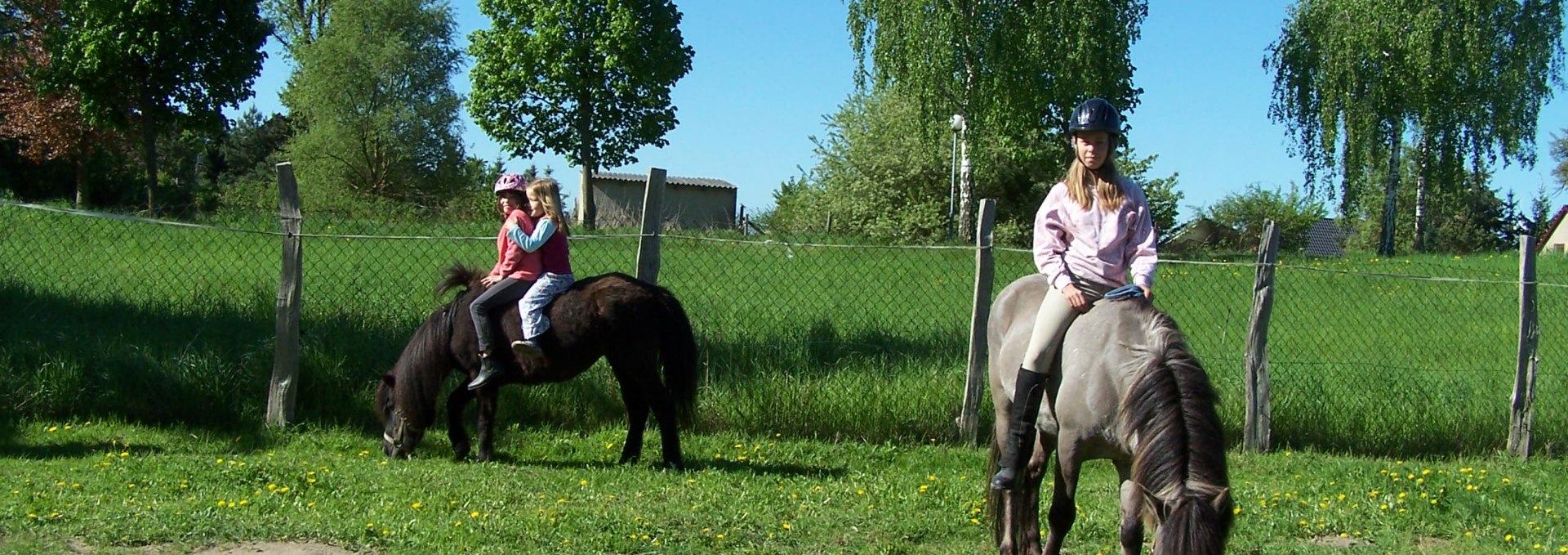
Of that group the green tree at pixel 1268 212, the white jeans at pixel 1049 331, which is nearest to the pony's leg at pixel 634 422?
the white jeans at pixel 1049 331

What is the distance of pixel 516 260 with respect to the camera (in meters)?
6.96

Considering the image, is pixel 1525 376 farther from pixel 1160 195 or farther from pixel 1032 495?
pixel 1160 195

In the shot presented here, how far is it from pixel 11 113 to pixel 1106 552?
29.3 m

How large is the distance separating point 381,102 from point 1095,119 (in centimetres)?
3595

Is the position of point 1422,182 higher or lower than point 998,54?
lower

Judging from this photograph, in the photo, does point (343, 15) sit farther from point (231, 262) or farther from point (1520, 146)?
point (1520, 146)

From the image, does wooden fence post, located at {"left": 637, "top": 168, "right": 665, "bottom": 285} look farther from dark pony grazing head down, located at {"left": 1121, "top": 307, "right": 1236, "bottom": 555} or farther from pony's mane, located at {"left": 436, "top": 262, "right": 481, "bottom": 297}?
dark pony grazing head down, located at {"left": 1121, "top": 307, "right": 1236, "bottom": 555}

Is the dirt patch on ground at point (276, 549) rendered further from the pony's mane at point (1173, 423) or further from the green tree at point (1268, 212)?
the green tree at point (1268, 212)

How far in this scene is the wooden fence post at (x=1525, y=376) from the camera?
28.9ft

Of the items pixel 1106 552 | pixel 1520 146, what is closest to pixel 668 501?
pixel 1106 552

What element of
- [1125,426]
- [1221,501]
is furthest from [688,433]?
[1221,501]

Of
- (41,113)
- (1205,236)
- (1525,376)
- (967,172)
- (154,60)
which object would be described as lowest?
(1525,376)

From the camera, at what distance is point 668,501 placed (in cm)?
591

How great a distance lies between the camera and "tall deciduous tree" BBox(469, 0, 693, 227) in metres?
30.1
